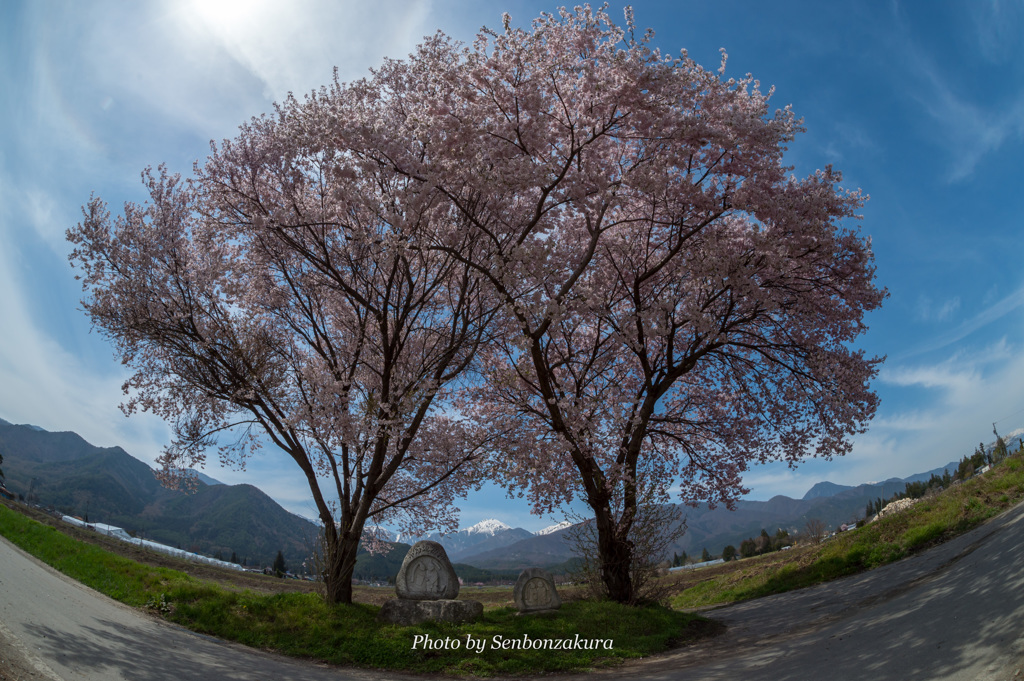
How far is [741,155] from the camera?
11.6m

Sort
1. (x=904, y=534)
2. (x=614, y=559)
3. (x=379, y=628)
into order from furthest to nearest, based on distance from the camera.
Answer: (x=614, y=559) → (x=904, y=534) → (x=379, y=628)

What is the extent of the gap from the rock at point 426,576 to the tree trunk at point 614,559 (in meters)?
3.87

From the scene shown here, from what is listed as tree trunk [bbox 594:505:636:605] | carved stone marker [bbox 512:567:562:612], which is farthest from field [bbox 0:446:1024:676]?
tree trunk [bbox 594:505:636:605]

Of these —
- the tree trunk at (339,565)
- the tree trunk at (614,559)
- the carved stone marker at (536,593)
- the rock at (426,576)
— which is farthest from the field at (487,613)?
the rock at (426,576)

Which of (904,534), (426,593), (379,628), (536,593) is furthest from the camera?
(904,534)

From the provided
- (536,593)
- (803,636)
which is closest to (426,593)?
(536,593)

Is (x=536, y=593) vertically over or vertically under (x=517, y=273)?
under

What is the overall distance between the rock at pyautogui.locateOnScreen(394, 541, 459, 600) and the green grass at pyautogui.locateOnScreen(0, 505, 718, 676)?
38.0 inches

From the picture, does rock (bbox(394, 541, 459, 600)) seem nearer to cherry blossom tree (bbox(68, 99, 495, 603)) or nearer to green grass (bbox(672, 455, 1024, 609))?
cherry blossom tree (bbox(68, 99, 495, 603))

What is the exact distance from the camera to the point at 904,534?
1304 centimetres

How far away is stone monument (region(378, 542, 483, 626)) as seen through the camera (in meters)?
11.6

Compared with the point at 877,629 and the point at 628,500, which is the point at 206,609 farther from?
the point at 877,629

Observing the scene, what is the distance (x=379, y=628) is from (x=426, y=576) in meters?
1.73

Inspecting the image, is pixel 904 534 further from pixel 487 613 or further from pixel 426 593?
pixel 426 593
